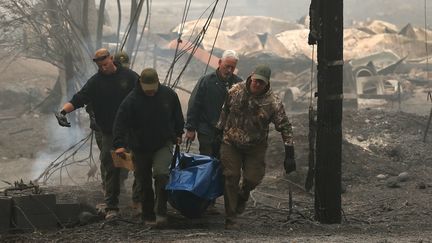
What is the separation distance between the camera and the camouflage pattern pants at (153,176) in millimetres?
7719

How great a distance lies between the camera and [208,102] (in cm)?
866

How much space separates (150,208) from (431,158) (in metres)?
6.49

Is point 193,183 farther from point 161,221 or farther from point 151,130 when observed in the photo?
point 151,130

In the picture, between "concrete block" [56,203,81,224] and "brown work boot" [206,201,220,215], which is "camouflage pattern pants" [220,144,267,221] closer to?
"brown work boot" [206,201,220,215]

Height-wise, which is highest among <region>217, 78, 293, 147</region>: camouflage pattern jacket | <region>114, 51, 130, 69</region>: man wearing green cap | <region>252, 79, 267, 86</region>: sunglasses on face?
<region>114, 51, 130, 69</region>: man wearing green cap

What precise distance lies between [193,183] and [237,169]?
19.0 inches

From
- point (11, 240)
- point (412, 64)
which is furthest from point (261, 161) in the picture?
point (412, 64)

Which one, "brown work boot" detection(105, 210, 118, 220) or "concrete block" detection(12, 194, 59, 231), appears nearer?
"concrete block" detection(12, 194, 59, 231)

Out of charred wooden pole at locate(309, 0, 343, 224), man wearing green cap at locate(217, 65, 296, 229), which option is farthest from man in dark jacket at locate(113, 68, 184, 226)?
charred wooden pole at locate(309, 0, 343, 224)

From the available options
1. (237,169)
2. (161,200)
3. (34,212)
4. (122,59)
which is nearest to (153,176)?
(161,200)

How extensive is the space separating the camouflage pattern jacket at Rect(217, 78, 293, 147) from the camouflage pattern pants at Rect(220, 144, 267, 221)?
4.0 inches

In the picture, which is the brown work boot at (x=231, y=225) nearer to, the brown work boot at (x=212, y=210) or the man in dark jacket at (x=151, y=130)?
the man in dark jacket at (x=151, y=130)

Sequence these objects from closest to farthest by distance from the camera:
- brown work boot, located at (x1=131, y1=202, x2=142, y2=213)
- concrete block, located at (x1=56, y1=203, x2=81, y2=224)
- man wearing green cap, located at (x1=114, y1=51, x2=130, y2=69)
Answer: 1. concrete block, located at (x1=56, y1=203, x2=81, y2=224)
2. brown work boot, located at (x1=131, y1=202, x2=142, y2=213)
3. man wearing green cap, located at (x1=114, y1=51, x2=130, y2=69)

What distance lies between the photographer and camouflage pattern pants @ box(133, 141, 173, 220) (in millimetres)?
7719
